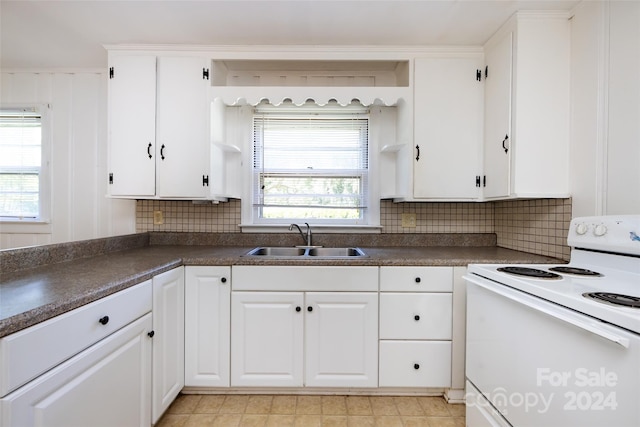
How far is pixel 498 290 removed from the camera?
1.22 metres

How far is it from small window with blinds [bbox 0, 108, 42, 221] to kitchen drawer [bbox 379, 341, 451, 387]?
114 inches

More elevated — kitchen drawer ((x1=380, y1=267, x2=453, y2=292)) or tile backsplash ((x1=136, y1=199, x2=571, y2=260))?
tile backsplash ((x1=136, y1=199, x2=571, y2=260))

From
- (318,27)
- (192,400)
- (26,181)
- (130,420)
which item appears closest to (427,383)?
(192,400)

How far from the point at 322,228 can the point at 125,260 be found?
1299 millimetres

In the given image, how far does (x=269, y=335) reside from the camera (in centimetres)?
169

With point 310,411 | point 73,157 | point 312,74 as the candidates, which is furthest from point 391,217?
point 73,157

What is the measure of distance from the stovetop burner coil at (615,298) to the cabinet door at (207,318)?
1.60 metres

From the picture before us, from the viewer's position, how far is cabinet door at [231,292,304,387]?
1683 mm

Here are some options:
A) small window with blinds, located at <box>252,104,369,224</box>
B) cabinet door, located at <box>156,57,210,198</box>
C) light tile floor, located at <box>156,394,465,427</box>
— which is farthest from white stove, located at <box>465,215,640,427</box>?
cabinet door, located at <box>156,57,210,198</box>

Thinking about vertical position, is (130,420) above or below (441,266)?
below

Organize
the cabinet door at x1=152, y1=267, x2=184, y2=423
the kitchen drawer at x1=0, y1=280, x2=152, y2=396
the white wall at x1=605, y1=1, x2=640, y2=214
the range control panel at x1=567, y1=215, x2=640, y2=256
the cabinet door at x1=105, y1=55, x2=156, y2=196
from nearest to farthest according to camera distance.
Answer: the kitchen drawer at x1=0, y1=280, x2=152, y2=396 < the range control panel at x1=567, y1=215, x2=640, y2=256 < the white wall at x1=605, y1=1, x2=640, y2=214 < the cabinet door at x1=152, y1=267, x2=184, y2=423 < the cabinet door at x1=105, y1=55, x2=156, y2=196

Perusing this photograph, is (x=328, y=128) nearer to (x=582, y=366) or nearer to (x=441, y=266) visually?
(x=441, y=266)

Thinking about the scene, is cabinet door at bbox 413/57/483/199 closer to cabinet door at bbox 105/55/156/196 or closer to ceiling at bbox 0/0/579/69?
ceiling at bbox 0/0/579/69

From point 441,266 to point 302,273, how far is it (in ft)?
2.66
